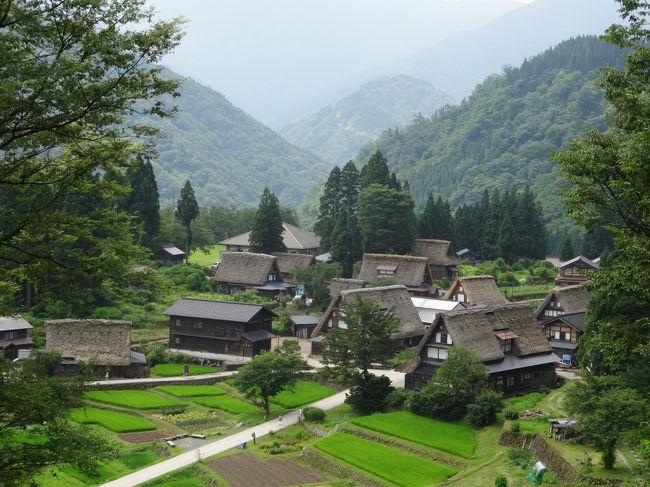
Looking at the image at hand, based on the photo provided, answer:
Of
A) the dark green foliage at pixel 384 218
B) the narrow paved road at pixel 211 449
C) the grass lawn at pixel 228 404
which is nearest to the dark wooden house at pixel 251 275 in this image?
the dark green foliage at pixel 384 218

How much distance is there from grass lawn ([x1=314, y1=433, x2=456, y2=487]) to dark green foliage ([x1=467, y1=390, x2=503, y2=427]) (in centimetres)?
441

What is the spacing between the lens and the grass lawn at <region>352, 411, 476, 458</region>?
3094 cm

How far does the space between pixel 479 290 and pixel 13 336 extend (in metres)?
31.0

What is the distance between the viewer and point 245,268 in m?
63.0

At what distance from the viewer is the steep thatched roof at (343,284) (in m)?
57.1

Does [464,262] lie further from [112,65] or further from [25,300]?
[112,65]

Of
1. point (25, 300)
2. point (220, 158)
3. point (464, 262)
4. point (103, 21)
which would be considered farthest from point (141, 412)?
point (220, 158)

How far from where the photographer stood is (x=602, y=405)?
85.9 feet

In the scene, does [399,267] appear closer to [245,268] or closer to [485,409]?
[245,268]

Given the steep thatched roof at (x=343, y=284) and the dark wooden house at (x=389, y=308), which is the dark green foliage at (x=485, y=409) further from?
the steep thatched roof at (x=343, y=284)

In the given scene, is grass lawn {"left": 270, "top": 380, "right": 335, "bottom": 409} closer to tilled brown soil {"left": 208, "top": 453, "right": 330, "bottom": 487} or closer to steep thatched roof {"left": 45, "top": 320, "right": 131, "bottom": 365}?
tilled brown soil {"left": 208, "top": 453, "right": 330, "bottom": 487}

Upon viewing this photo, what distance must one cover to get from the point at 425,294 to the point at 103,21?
166 ft

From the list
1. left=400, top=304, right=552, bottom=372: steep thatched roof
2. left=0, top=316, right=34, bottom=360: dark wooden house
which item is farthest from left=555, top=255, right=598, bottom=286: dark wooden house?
left=0, top=316, right=34, bottom=360: dark wooden house

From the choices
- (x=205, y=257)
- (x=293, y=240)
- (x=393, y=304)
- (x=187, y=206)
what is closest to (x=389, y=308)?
(x=393, y=304)
